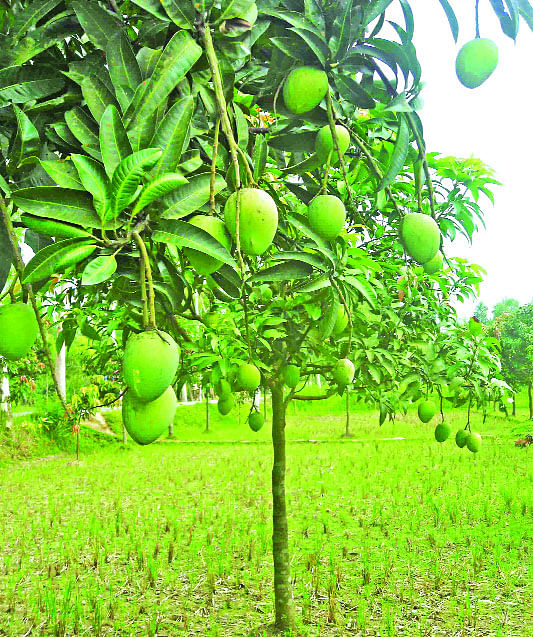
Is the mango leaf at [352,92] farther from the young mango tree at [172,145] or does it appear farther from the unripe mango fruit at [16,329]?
the unripe mango fruit at [16,329]

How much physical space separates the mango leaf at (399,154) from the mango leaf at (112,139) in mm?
409

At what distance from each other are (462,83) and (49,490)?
7248mm

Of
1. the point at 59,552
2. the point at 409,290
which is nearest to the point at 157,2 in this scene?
the point at 409,290

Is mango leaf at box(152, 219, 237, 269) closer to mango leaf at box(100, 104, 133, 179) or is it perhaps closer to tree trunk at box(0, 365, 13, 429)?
mango leaf at box(100, 104, 133, 179)

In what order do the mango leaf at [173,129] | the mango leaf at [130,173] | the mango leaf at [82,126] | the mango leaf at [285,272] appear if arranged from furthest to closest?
1. the mango leaf at [285,272]
2. the mango leaf at [82,126]
3. the mango leaf at [173,129]
4. the mango leaf at [130,173]

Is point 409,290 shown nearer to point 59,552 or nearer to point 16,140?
point 16,140

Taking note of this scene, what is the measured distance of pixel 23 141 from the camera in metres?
0.85

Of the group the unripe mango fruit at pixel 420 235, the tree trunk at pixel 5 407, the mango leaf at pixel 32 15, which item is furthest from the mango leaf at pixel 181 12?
the tree trunk at pixel 5 407

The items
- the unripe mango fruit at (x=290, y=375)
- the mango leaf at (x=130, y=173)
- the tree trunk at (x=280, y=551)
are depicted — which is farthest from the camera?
the tree trunk at (x=280, y=551)

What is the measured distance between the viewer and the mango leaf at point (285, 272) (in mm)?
1037

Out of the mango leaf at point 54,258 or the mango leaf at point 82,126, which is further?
the mango leaf at point 82,126

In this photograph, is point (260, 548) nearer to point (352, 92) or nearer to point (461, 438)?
point (461, 438)

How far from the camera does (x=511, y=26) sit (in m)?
0.80

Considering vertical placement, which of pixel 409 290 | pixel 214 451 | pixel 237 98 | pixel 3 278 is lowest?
pixel 214 451
